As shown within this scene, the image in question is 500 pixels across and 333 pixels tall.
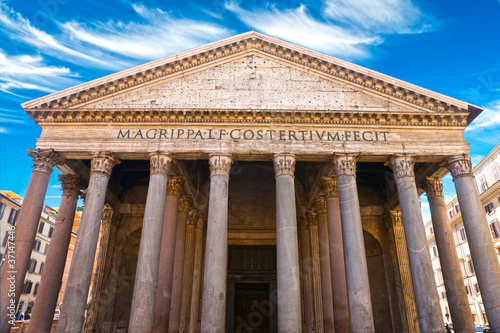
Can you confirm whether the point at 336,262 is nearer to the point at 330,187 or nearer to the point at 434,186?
the point at 330,187

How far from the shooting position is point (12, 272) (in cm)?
1105

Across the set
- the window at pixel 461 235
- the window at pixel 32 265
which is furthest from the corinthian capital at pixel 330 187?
the window at pixel 32 265

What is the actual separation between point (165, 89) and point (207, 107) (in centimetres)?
200

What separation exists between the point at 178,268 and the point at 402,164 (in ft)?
31.7

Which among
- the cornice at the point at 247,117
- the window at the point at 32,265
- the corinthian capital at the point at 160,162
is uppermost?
the cornice at the point at 247,117

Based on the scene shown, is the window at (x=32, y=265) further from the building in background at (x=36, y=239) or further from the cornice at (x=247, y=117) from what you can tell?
the cornice at (x=247, y=117)

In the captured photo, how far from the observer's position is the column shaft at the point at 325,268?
13992 mm

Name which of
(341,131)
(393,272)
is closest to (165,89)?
(341,131)

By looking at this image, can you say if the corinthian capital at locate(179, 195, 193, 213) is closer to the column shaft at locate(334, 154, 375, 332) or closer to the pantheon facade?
the pantheon facade

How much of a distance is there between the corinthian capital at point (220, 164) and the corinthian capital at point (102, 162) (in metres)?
3.69

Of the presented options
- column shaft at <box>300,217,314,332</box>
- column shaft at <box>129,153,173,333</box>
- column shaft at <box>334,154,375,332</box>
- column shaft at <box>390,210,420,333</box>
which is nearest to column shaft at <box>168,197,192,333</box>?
column shaft at <box>129,153,173,333</box>

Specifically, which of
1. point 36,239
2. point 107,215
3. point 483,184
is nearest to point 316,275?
point 107,215

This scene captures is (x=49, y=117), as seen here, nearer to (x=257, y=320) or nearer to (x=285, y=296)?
(x=285, y=296)

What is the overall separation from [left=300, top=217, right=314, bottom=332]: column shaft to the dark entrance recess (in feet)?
5.80
